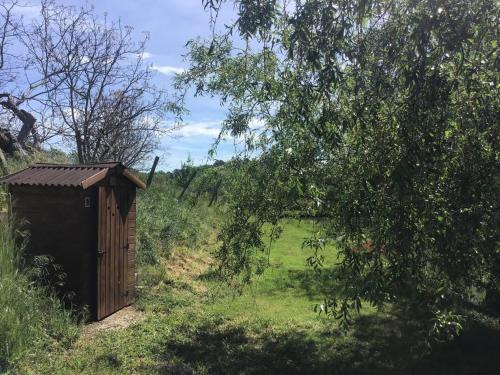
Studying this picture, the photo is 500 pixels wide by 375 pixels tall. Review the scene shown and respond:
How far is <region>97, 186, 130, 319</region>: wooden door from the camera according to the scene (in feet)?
22.9

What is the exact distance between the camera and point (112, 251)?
730 cm

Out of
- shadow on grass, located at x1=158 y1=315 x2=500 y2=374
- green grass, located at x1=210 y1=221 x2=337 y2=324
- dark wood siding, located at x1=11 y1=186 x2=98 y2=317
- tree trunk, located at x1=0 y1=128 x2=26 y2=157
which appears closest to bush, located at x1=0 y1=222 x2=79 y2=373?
dark wood siding, located at x1=11 y1=186 x2=98 y2=317

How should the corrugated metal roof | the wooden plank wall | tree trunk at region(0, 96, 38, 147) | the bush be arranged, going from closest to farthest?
the bush
the corrugated metal roof
the wooden plank wall
tree trunk at region(0, 96, 38, 147)

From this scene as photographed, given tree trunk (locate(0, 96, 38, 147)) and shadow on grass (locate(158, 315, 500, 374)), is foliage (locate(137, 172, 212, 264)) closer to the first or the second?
tree trunk (locate(0, 96, 38, 147))

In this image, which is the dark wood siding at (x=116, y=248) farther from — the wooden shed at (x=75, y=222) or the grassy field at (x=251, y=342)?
→ the grassy field at (x=251, y=342)

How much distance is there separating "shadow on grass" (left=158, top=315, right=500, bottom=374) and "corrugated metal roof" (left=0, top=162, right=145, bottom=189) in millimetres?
2497

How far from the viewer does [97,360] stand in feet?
18.0

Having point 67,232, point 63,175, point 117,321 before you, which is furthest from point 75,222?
point 117,321

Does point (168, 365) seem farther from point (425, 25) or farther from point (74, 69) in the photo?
point (74, 69)

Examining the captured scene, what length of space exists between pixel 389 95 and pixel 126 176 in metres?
4.82

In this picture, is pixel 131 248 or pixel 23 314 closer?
pixel 23 314

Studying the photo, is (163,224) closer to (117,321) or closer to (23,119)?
(23,119)

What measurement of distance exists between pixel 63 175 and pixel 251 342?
3.55m

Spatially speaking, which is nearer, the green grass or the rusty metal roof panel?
the rusty metal roof panel
